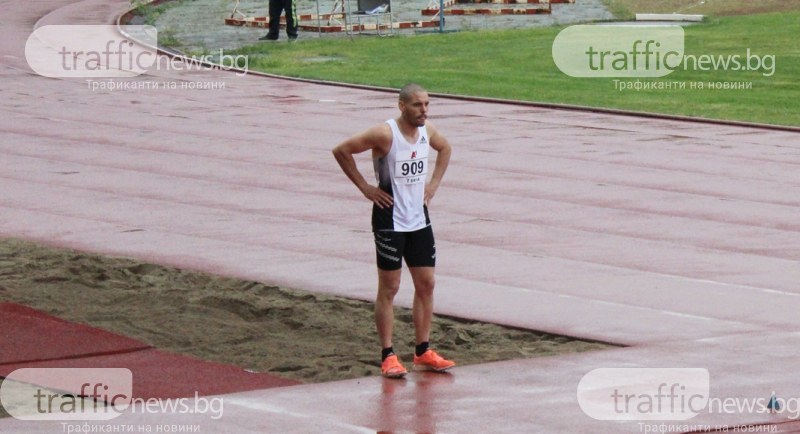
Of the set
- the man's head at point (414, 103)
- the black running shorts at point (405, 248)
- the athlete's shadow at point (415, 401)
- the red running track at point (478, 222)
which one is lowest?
the red running track at point (478, 222)

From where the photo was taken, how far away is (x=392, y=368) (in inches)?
443

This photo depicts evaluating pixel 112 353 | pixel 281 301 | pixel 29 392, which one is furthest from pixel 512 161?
pixel 29 392

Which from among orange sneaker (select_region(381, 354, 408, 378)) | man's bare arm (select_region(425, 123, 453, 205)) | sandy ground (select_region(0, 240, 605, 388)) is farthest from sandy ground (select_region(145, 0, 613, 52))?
orange sneaker (select_region(381, 354, 408, 378))

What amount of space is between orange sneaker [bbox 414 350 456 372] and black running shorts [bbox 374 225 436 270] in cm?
68

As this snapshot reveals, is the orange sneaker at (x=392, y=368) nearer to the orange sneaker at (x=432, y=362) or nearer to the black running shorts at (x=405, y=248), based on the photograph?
the orange sneaker at (x=432, y=362)

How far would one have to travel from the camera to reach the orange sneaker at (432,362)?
11414 mm

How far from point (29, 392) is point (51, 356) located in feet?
3.97

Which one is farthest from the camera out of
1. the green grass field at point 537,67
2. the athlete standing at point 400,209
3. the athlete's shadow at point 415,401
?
the green grass field at point 537,67

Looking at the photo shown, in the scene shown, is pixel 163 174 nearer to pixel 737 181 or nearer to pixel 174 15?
pixel 737 181

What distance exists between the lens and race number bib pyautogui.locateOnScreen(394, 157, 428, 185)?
37.0 ft

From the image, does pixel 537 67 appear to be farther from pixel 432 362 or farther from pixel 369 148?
pixel 369 148

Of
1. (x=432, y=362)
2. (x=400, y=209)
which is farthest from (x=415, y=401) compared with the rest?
(x=400, y=209)

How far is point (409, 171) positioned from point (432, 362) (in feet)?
4.75

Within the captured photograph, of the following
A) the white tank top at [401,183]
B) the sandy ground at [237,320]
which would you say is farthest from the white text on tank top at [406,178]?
the sandy ground at [237,320]
